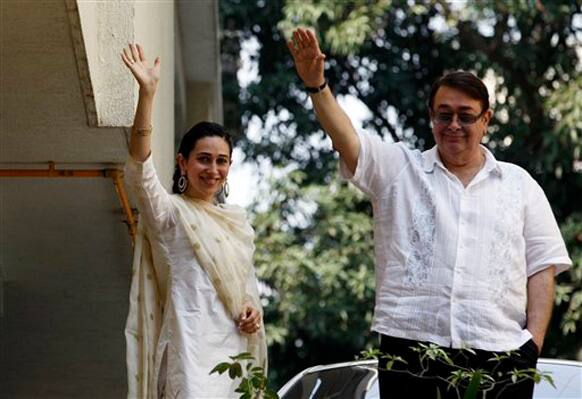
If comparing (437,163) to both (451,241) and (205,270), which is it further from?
(205,270)

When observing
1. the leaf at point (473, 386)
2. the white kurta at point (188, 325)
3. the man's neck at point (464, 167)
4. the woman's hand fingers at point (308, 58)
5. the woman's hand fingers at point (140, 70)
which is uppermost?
the woman's hand fingers at point (308, 58)

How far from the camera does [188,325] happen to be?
4.90 meters

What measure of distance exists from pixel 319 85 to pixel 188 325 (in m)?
1.02

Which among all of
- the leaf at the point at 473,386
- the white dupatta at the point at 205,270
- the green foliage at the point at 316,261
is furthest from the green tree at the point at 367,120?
the leaf at the point at 473,386

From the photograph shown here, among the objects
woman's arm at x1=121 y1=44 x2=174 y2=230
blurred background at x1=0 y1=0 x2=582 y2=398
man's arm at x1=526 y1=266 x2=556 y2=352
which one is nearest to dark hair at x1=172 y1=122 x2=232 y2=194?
woman's arm at x1=121 y1=44 x2=174 y2=230

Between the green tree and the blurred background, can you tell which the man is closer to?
the blurred background

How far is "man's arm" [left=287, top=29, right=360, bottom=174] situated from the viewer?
435cm

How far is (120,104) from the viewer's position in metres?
5.38

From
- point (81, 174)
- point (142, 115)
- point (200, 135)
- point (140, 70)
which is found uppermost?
point (140, 70)

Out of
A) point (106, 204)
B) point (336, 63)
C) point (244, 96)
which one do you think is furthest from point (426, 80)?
point (106, 204)

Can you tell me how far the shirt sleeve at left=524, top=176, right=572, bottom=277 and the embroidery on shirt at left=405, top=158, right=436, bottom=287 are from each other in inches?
12.8

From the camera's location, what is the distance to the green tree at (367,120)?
47.0 feet

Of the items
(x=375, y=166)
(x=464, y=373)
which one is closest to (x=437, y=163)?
(x=375, y=166)

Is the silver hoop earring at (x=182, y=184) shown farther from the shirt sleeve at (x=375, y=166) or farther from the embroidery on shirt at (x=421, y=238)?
the embroidery on shirt at (x=421, y=238)
